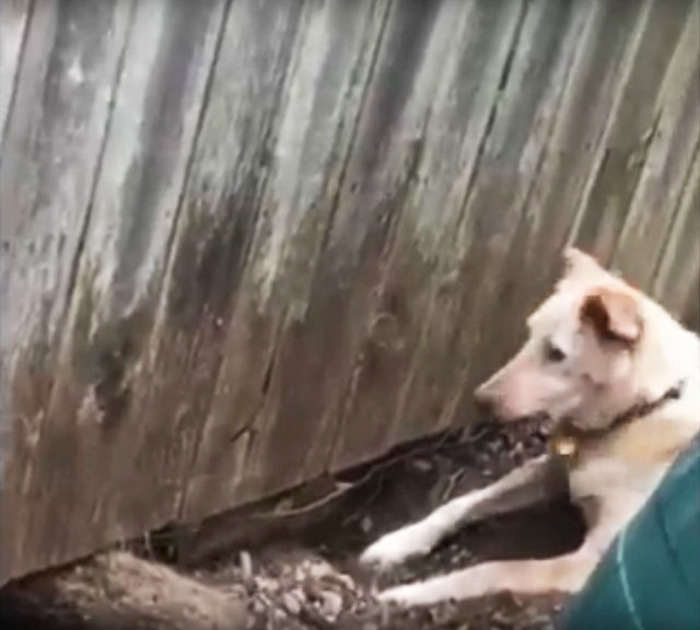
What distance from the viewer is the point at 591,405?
2559 mm

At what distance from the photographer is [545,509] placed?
8.77 ft

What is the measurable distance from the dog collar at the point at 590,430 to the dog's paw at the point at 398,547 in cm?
24

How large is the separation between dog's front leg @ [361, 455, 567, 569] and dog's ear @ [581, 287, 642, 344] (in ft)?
0.96

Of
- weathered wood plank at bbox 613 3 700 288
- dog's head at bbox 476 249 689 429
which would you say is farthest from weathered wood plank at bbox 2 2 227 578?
weathered wood plank at bbox 613 3 700 288

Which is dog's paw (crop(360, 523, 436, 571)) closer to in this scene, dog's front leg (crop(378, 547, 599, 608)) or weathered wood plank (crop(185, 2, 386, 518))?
dog's front leg (crop(378, 547, 599, 608))

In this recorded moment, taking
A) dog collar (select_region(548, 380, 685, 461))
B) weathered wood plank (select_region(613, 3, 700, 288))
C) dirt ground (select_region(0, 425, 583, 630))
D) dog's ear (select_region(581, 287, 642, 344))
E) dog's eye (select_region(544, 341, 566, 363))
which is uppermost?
weathered wood plank (select_region(613, 3, 700, 288))

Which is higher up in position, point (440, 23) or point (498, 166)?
point (440, 23)

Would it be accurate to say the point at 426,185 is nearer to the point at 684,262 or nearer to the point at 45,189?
the point at 45,189

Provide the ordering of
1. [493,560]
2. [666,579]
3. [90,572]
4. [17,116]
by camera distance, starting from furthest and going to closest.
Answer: [493,560]
[90,572]
[17,116]
[666,579]

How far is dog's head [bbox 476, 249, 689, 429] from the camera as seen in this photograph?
2.50 meters

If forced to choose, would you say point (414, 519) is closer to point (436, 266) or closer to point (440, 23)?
point (436, 266)

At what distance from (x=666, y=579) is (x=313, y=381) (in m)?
1.15

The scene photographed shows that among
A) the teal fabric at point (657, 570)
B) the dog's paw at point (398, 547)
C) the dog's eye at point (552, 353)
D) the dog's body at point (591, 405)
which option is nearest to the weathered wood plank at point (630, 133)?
the dog's body at point (591, 405)

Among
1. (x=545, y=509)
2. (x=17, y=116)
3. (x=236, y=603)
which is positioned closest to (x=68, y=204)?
(x=17, y=116)
